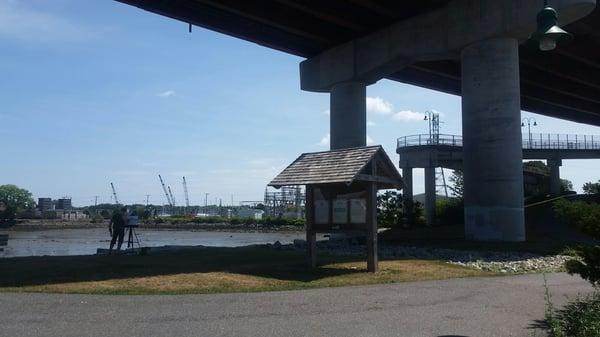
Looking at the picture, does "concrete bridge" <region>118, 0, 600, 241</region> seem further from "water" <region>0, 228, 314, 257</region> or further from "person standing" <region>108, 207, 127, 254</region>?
"person standing" <region>108, 207, 127, 254</region>

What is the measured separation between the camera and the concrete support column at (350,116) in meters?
41.2

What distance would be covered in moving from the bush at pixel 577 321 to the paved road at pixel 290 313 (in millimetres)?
459

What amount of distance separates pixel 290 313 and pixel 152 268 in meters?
7.57

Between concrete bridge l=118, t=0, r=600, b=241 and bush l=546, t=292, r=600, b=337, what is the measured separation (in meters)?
21.2

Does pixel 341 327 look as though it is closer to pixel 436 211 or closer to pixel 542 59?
pixel 542 59

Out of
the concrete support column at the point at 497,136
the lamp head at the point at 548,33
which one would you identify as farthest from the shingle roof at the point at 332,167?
the concrete support column at the point at 497,136

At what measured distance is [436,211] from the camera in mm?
57906

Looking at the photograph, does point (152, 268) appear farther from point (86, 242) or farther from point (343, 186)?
point (86, 242)

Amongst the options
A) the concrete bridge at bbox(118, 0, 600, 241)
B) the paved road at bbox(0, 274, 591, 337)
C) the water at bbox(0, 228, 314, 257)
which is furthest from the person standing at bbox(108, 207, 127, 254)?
the concrete bridge at bbox(118, 0, 600, 241)

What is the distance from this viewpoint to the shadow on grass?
47.9 ft

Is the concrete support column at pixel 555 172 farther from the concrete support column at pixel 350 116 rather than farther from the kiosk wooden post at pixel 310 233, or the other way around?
the kiosk wooden post at pixel 310 233

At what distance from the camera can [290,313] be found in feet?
33.4

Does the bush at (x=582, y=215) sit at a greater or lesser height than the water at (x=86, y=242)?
greater

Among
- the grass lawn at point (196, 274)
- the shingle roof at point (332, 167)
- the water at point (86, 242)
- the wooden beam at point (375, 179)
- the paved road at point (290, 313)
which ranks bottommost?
the water at point (86, 242)
